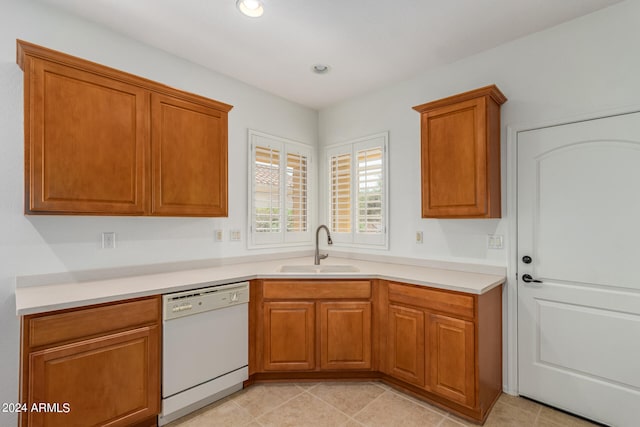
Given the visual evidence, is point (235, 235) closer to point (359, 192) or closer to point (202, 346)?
point (202, 346)

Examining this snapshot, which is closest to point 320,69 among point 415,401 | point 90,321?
point 90,321

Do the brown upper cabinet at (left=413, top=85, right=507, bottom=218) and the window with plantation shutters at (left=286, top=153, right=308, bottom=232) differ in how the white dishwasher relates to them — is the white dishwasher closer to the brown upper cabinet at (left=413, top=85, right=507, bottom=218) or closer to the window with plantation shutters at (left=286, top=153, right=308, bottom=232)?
the window with plantation shutters at (left=286, top=153, right=308, bottom=232)

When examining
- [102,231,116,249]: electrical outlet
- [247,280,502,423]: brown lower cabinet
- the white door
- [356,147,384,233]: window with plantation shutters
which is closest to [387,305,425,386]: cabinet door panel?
[247,280,502,423]: brown lower cabinet

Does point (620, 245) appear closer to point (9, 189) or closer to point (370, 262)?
point (370, 262)

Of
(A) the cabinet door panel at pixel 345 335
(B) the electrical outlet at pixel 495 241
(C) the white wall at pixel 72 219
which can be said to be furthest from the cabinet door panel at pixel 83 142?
(B) the electrical outlet at pixel 495 241

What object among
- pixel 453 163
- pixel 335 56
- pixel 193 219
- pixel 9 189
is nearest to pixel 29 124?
A: pixel 9 189

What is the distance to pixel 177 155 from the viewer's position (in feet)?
7.62

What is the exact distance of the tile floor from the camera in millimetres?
2066

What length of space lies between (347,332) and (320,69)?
2.35 meters

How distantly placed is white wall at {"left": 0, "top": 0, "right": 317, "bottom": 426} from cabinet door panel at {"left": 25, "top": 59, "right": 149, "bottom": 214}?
1.10ft

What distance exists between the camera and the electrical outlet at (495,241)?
2.45m

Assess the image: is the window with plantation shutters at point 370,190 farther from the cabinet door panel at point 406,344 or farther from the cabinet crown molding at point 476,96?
the cabinet door panel at point 406,344

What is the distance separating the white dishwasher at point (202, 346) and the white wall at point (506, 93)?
1664 millimetres

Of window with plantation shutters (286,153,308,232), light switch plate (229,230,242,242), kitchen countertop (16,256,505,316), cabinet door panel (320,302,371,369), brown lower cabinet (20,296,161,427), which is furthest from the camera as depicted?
window with plantation shutters (286,153,308,232)
